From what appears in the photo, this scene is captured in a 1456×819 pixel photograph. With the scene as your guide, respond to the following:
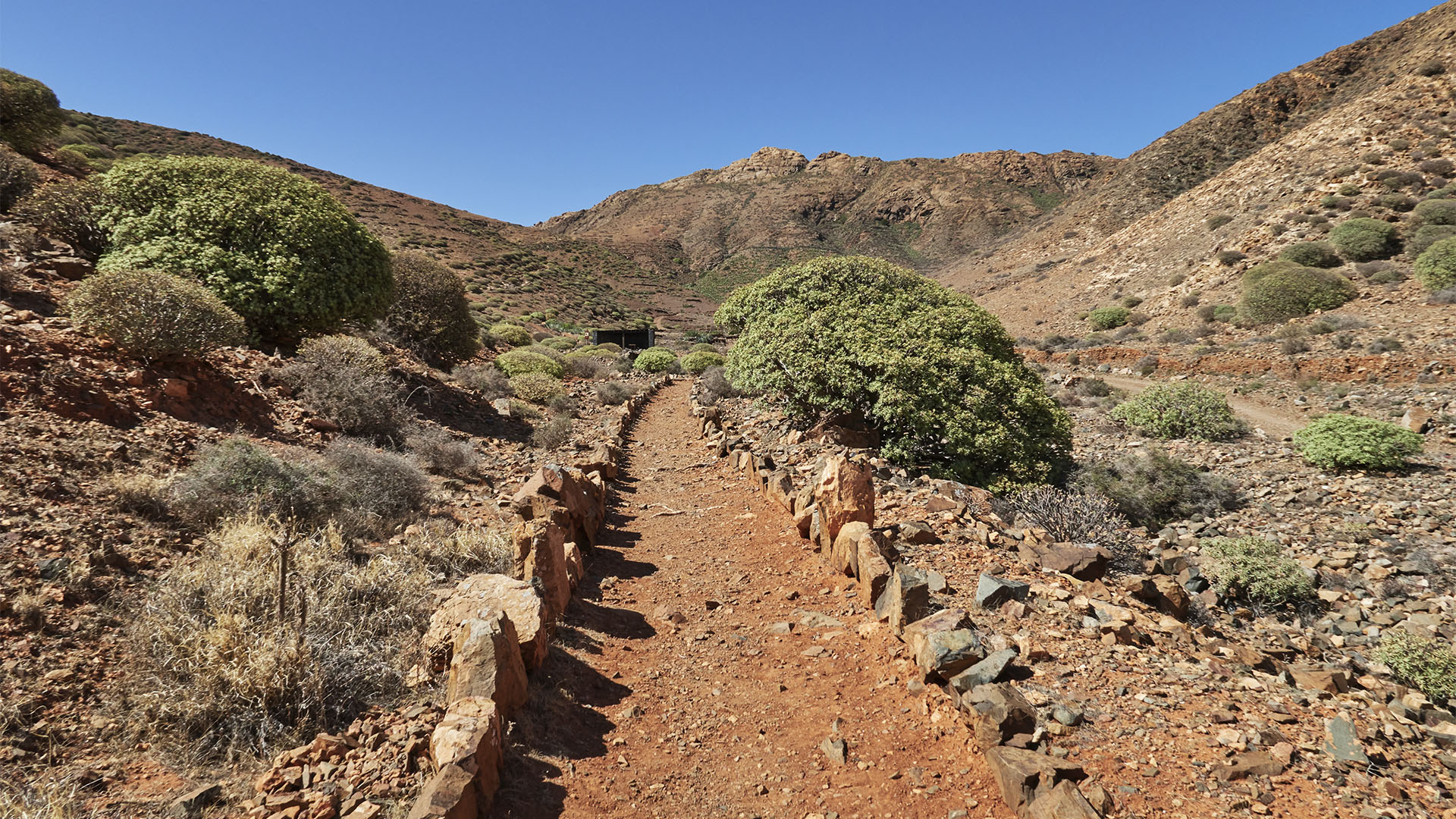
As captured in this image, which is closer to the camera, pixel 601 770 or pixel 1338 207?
pixel 601 770

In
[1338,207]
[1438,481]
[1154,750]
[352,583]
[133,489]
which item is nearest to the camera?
[1154,750]

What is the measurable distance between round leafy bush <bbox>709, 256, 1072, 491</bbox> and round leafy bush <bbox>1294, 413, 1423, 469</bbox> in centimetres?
367

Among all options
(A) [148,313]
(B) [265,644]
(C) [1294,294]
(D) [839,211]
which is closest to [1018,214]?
(D) [839,211]

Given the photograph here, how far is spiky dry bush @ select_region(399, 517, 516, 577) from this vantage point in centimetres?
499

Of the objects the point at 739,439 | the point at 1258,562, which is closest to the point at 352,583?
the point at 739,439

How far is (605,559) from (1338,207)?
36.9m

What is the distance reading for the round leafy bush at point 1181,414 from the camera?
1166cm

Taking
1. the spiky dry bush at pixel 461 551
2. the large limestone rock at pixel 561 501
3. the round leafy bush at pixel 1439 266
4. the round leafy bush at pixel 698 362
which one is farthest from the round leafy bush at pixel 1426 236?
the spiky dry bush at pixel 461 551

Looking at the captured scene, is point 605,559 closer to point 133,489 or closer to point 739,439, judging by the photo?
point 133,489

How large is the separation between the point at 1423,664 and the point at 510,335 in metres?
26.3

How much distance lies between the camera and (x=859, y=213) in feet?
313

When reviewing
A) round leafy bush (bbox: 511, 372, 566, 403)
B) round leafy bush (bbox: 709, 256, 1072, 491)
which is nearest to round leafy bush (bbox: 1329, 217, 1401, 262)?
round leafy bush (bbox: 709, 256, 1072, 491)

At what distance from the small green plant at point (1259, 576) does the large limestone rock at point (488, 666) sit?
22.9 ft

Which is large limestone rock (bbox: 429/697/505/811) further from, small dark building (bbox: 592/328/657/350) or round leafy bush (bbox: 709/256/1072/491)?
small dark building (bbox: 592/328/657/350)
